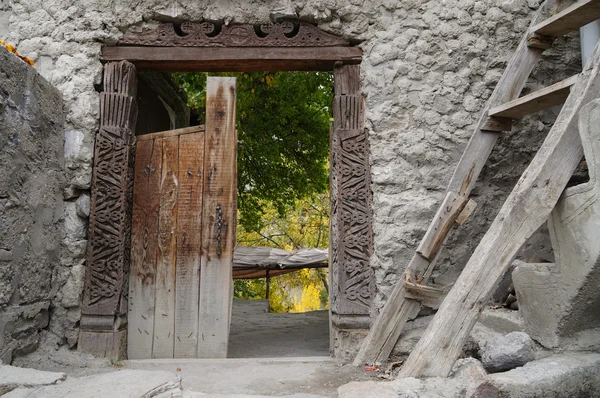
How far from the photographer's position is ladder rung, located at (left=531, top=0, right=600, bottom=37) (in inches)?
106

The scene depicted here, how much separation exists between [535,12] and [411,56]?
Result: 92 cm

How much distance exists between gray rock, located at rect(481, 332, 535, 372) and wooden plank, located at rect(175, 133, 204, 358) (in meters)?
1.94

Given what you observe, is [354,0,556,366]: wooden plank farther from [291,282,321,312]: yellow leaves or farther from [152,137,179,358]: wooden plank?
[291,282,321,312]: yellow leaves

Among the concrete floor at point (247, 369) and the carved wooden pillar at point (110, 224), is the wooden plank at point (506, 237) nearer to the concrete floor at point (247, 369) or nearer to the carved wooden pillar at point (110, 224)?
the concrete floor at point (247, 369)

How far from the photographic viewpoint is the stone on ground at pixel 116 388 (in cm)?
189

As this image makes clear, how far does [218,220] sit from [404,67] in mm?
1682

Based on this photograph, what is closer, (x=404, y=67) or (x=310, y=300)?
(x=404, y=67)

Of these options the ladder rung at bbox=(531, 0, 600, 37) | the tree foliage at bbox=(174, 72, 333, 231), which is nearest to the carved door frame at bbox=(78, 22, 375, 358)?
the ladder rung at bbox=(531, 0, 600, 37)

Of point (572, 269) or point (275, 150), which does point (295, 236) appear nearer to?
point (275, 150)

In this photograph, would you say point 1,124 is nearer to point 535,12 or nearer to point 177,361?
point 177,361

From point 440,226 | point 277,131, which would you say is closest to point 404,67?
point 440,226

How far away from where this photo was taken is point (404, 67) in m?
3.40

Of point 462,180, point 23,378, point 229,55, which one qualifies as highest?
point 229,55

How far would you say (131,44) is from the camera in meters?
3.46
